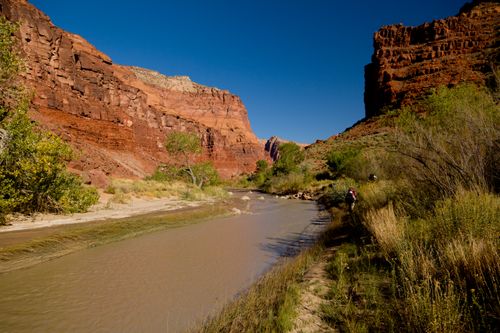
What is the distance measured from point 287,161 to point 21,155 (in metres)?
44.3

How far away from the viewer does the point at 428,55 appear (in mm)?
86375

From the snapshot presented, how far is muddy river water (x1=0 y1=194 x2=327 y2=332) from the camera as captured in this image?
15.0 ft

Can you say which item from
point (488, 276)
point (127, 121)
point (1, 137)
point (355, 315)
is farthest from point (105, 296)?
point (127, 121)

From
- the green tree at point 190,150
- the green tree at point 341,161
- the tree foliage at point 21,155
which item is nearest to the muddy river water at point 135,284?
the tree foliage at point 21,155

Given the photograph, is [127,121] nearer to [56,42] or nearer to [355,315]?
[56,42]

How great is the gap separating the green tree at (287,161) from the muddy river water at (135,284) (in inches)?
1566

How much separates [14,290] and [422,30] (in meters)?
122

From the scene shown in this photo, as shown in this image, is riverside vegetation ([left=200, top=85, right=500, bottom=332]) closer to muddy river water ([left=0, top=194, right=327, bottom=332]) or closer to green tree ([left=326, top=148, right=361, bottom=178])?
muddy river water ([left=0, top=194, right=327, bottom=332])

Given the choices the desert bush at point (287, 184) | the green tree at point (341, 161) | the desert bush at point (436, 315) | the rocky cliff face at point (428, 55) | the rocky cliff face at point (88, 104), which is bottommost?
the desert bush at point (436, 315)

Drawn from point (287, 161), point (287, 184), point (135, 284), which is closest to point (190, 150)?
point (287, 184)

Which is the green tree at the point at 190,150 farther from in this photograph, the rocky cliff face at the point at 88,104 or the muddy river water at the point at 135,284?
the muddy river water at the point at 135,284

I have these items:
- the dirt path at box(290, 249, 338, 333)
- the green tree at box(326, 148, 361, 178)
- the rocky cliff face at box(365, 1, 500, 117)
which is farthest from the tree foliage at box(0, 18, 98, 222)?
the rocky cliff face at box(365, 1, 500, 117)

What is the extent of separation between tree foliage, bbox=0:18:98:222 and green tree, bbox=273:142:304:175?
1610 inches

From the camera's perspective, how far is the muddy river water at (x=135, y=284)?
4.57 metres
